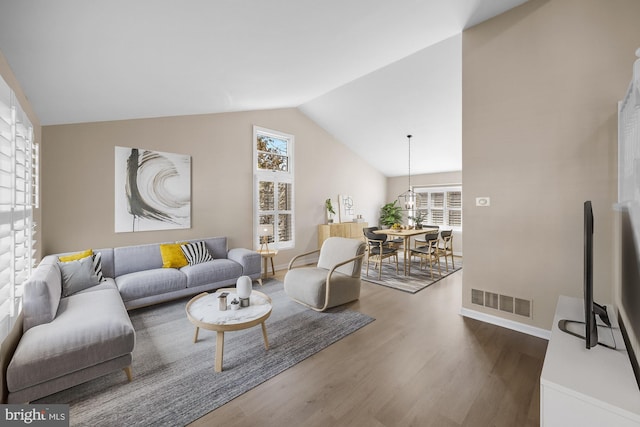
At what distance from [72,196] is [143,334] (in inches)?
85.0

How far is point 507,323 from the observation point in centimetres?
284

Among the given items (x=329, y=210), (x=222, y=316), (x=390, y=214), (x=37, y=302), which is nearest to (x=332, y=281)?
(x=222, y=316)

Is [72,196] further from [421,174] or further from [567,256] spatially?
[421,174]

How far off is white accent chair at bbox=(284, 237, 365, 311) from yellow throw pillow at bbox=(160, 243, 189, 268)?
5.34ft

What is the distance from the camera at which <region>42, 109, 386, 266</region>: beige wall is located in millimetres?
3371

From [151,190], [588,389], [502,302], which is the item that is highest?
[151,190]

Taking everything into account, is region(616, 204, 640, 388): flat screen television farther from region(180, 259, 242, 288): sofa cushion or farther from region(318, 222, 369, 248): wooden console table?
region(318, 222, 369, 248): wooden console table

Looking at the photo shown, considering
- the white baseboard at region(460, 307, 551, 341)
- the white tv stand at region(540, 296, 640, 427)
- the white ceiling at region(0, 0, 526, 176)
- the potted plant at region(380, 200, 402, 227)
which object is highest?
the white ceiling at region(0, 0, 526, 176)

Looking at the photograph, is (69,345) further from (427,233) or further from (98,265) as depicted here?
(427,233)

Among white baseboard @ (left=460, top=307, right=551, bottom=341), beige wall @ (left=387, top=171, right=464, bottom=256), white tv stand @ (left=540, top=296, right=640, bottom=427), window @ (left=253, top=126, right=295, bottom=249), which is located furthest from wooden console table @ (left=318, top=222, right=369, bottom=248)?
white tv stand @ (left=540, top=296, right=640, bottom=427)

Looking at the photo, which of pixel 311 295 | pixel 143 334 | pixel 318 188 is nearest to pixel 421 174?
pixel 318 188

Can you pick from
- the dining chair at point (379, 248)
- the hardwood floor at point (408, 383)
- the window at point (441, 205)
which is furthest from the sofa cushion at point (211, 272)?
the window at point (441, 205)

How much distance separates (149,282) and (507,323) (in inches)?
165

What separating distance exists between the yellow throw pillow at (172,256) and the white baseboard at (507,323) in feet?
12.6
